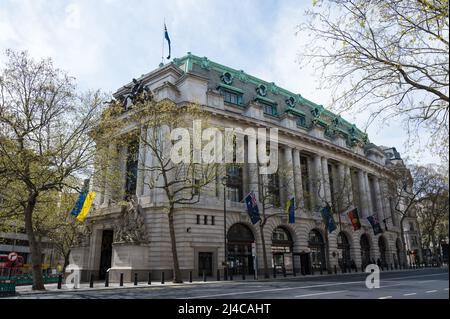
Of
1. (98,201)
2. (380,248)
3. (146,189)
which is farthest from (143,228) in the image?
(380,248)

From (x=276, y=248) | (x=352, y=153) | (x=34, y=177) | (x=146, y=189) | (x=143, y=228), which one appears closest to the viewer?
(x=34, y=177)

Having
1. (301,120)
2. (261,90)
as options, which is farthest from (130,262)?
(301,120)

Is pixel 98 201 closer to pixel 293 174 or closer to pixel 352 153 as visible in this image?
pixel 293 174

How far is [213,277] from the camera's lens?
103ft

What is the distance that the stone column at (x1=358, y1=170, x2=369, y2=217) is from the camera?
54594 millimetres

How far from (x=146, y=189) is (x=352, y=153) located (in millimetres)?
35048

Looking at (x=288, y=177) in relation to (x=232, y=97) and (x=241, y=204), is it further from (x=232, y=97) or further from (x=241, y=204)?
(x=232, y=97)

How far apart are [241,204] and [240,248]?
4.75 meters

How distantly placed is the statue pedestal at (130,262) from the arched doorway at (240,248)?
8961 millimetres

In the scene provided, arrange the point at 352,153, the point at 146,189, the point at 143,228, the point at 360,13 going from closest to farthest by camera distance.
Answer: the point at 360,13, the point at 143,228, the point at 146,189, the point at 352,153

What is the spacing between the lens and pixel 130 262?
29672mm

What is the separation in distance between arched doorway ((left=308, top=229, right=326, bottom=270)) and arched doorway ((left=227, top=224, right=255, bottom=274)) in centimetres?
1047

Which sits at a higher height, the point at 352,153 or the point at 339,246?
the point at 352,153

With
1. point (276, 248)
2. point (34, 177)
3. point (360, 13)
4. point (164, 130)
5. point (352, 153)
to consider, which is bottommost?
point (276, 248)
